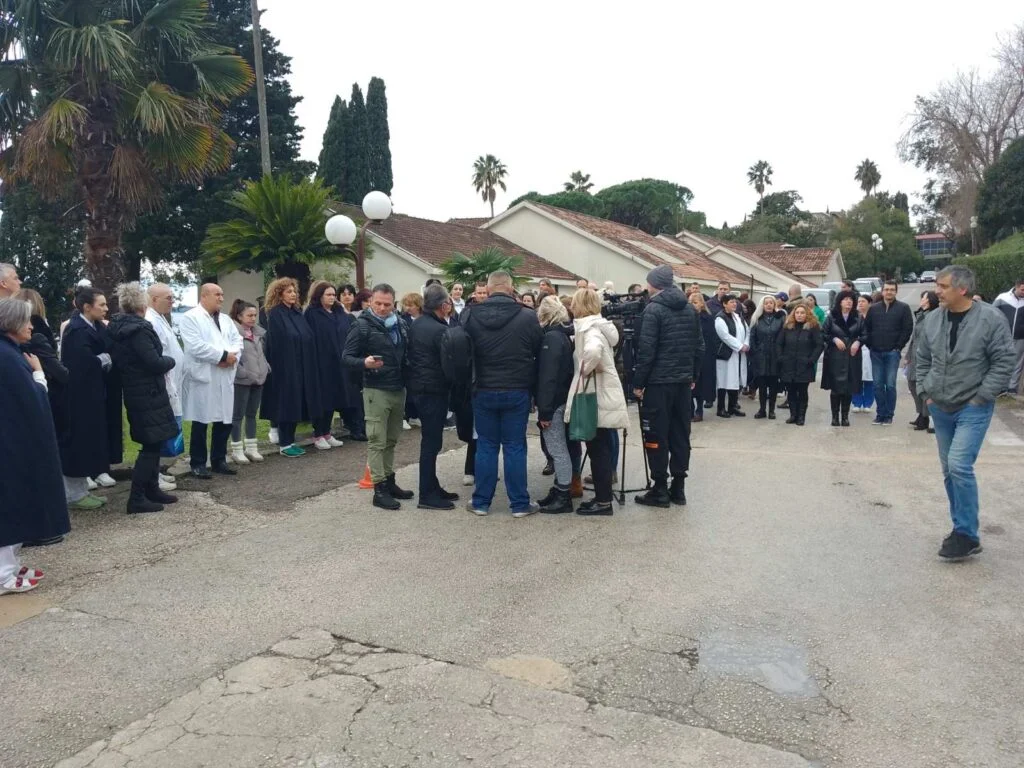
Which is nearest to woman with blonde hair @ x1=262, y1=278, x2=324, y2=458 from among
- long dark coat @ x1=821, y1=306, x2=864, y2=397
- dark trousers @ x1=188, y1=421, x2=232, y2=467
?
dark trousers @ x1=188, y1=421, x2=232, y2=467

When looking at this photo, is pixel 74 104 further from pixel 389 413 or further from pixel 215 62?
pixel 389 413

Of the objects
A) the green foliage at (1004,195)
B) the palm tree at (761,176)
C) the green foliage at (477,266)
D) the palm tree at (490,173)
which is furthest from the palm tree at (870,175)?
the green foliage at (477,266)

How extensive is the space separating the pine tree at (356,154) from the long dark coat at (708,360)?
31.5 metres

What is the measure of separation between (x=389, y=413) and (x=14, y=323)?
2.93 m

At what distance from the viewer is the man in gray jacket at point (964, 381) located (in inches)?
211

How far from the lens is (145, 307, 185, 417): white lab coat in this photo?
7434 mm

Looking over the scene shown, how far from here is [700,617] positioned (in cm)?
452

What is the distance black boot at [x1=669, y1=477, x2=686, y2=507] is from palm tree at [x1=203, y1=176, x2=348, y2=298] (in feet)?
27.7

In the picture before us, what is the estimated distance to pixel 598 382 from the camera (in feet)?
21.5

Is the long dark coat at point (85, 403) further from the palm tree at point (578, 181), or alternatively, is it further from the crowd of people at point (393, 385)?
the palm tree at point (578, 181)

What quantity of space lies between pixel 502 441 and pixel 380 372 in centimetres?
123

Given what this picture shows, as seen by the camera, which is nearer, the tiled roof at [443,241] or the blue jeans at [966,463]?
the blue jeans at [966,463]

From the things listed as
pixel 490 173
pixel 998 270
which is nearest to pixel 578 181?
pixel 490 173

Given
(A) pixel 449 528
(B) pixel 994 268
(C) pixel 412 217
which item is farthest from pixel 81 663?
(C) pixel 412 217
